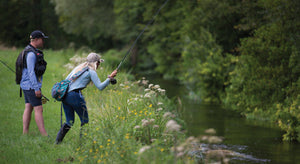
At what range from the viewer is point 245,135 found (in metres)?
11.5

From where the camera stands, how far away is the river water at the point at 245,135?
9102 millimetres

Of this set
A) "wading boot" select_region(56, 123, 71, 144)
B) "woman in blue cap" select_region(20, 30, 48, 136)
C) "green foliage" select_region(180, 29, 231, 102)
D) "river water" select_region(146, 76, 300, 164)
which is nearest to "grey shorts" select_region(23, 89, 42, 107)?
"woman in blue cap" select_region(20, 30, 48, 136)

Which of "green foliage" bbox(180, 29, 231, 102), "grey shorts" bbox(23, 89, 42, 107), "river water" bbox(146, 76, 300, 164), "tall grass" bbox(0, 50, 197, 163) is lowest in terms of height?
"river water" bbox(146, 76, 300, 164)

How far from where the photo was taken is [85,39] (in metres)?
46.9

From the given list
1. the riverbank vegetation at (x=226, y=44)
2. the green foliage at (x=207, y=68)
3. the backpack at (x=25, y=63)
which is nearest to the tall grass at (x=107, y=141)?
the backpack at (x=25, y=63)

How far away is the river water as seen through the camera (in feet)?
29.9

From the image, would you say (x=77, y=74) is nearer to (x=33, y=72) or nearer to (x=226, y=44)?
(x=33, y=72)

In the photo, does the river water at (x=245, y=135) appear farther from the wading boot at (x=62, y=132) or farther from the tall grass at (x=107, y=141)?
the wading boot at (x=62, y=132)

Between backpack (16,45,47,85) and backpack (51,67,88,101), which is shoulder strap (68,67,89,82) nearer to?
backpack (51,67,88,101)

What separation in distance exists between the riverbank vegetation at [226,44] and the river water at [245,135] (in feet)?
1.89

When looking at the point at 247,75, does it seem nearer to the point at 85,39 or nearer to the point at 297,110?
the point at 297,110

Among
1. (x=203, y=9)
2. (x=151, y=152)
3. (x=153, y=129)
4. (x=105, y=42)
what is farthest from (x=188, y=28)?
(x=105, y=42)

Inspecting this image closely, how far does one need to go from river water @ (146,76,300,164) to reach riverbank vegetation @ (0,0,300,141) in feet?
1.89

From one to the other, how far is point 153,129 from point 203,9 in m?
15.5
